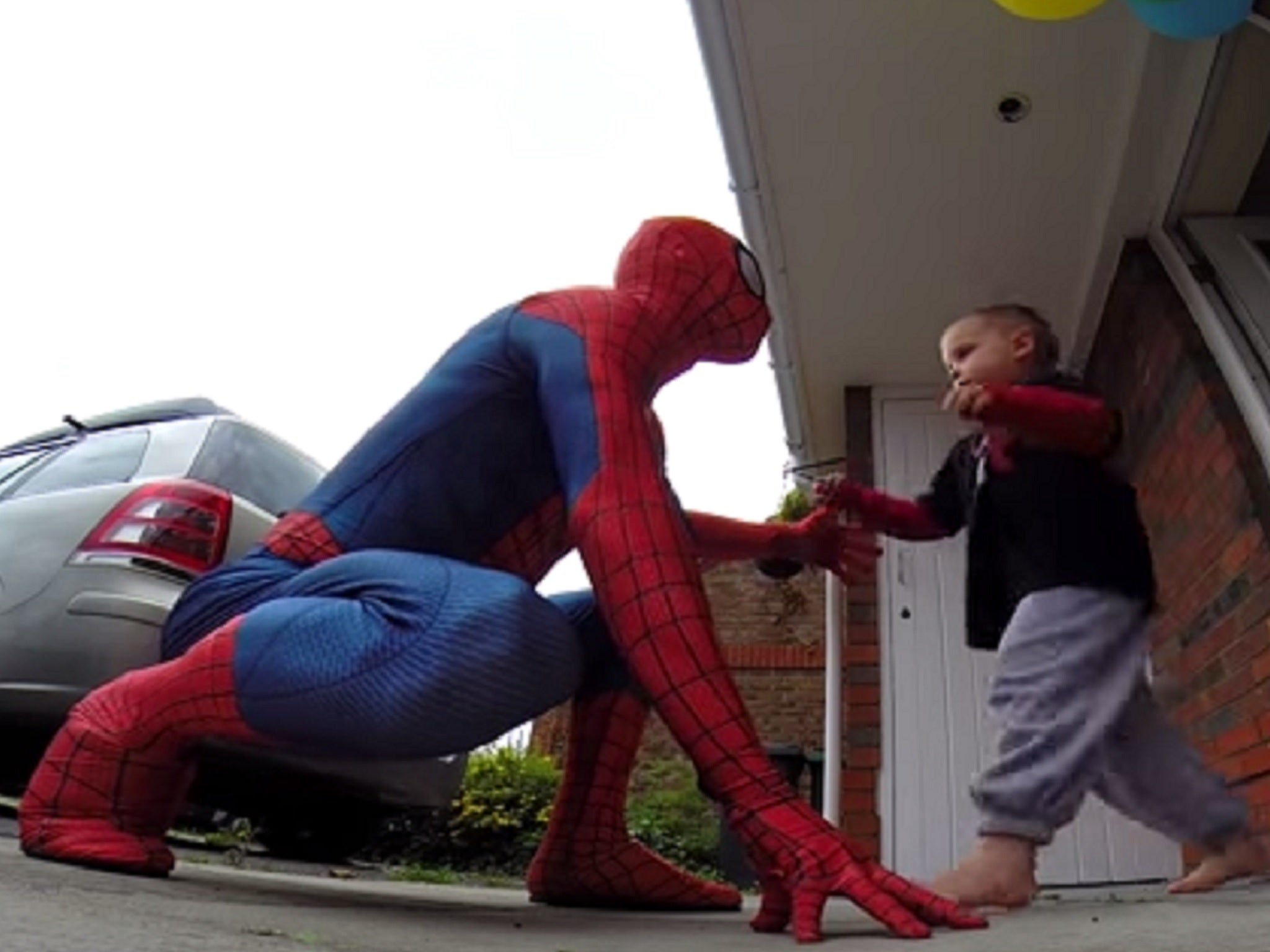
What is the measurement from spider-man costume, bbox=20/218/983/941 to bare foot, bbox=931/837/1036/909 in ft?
1.36

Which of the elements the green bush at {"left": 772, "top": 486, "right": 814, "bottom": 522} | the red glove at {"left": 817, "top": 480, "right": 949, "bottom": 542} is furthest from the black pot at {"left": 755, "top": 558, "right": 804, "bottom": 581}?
the green bush at {"left": 772, "top": 486, "right": 814, "bottom": 522}

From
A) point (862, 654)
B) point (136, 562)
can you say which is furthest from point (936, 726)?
point (136, 562)

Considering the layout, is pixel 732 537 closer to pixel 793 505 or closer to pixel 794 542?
pixel 794 542

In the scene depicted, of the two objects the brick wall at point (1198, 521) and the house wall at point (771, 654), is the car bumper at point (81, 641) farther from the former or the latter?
the house wall at point (771, 654)

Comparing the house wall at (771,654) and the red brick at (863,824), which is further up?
the house wall at (771,654)

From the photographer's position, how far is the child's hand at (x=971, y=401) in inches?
77.1

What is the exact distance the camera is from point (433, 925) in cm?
148

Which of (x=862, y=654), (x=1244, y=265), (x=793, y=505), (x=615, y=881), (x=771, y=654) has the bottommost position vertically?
(x=615, y=881)

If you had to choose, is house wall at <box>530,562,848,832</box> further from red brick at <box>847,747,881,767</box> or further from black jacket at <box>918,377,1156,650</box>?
black jacket at <box>918,377,1156,650</box>

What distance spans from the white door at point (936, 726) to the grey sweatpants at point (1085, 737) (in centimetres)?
144

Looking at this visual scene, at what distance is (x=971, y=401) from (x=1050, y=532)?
1.07 feet

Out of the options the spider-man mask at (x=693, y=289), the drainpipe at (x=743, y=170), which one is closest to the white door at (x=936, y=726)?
A: the drainpipe at (x=743, y=170)

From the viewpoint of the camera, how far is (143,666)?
2611 millimetres

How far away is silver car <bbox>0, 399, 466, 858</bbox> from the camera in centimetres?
264
